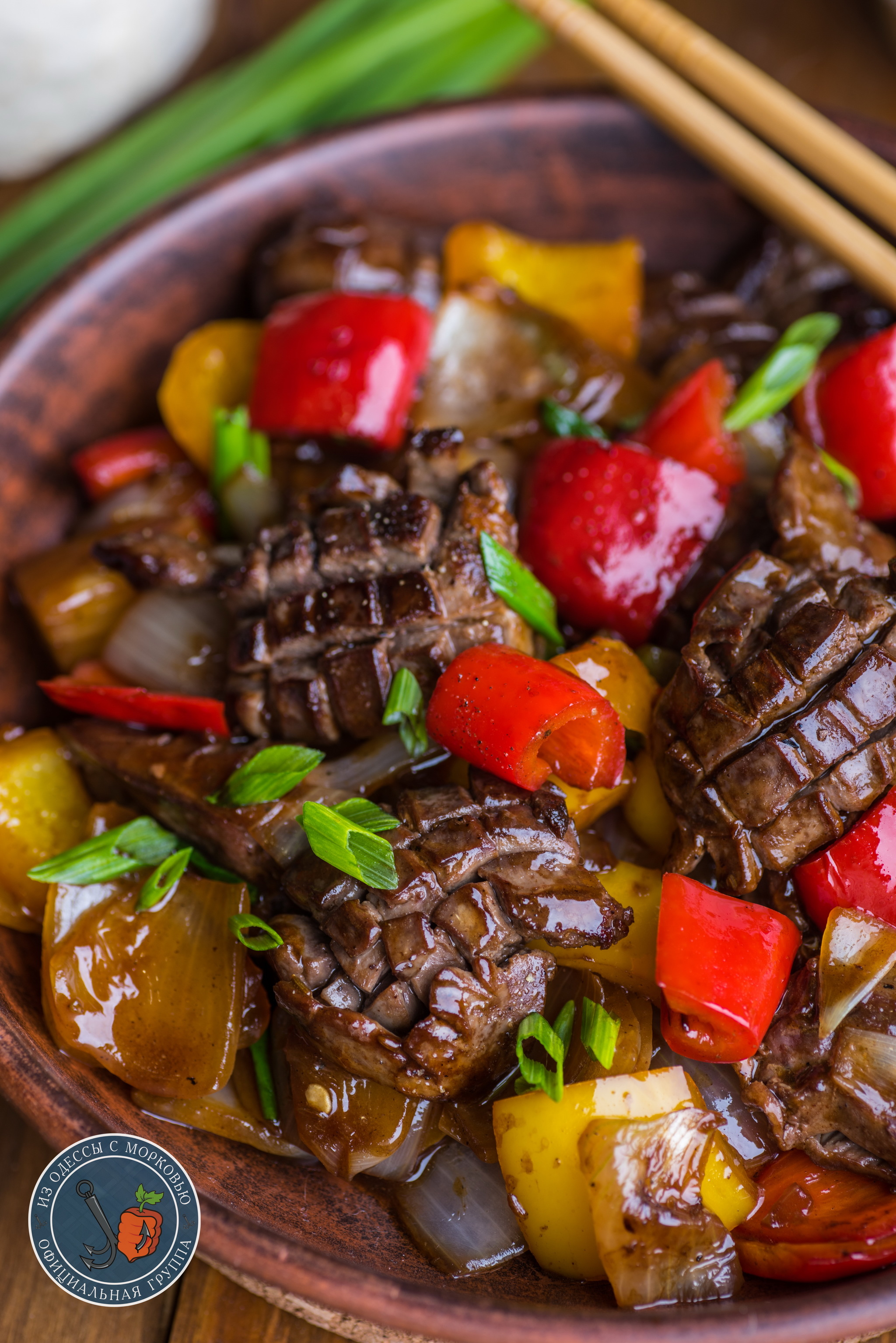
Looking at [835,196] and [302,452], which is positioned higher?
[835,196]

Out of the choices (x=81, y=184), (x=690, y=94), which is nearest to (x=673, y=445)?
(x=690, y=94)

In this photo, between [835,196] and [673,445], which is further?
[835,196]

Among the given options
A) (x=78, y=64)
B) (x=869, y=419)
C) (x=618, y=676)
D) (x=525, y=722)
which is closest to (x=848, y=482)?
(x=869, y=419)

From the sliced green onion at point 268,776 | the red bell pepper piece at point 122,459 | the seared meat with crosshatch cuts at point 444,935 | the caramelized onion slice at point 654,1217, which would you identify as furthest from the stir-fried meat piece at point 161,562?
the caramelized onion slice at point 654,1217

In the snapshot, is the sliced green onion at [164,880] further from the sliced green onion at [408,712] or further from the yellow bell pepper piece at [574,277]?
the yellow bell pepper piece at [574,277]

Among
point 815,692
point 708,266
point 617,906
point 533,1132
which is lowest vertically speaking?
point 533,1132

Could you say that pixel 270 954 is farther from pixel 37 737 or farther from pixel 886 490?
pixel 886 490

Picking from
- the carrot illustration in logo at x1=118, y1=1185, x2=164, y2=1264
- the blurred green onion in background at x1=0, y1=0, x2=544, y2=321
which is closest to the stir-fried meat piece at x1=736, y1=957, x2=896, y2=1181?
the carrot illustration in logo at x1=118, y1=1185, x2=164, y2=1264
